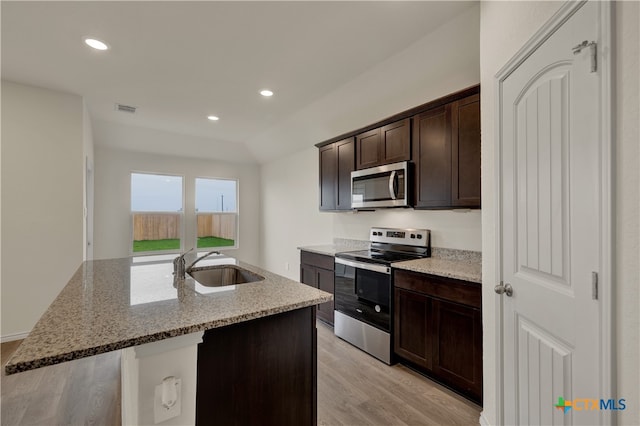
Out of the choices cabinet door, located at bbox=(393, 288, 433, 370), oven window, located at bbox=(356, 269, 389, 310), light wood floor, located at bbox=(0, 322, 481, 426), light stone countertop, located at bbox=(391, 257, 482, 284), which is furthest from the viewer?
oven window, located at bbox=(356, 269, 389, 310)

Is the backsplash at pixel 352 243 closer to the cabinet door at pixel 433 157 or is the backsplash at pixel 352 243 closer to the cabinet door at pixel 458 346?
the cabinet door at pixel 433 157

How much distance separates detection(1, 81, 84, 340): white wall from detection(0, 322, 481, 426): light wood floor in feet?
2.58

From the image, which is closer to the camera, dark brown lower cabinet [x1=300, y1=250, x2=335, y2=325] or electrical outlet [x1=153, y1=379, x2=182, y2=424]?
electrical outlet [x1=153, y1=379, x2=182, y2=424]

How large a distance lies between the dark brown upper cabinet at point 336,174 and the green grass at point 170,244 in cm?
308

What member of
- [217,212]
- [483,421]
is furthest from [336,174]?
[217,212]

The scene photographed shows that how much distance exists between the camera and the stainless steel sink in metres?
2.17

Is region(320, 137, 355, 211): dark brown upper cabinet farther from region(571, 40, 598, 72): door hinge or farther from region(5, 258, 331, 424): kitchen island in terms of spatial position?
region(571, 40, 598, 72): door hinge

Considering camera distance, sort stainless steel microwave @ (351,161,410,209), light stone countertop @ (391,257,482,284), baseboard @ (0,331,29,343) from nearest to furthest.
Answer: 1. light stone countertop @ (391,257,482,284)
2. stainless steel microwave @ (351,161,410,209)
3. baseboard @ (0,331,29,343)

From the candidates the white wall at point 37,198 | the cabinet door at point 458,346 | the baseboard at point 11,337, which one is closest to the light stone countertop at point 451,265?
the cabinet door at point 458,346

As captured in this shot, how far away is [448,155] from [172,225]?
5.13 meters

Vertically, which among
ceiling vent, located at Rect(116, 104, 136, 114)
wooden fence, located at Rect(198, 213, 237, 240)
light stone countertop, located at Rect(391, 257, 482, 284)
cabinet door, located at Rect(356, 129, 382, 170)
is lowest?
light stone countertop, located at Rect(391, 257, 482, 284)

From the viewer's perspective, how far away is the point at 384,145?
306 centimetres

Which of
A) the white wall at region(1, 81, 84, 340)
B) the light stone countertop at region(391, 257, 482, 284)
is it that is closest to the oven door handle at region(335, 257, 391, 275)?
the light stone countertop at region(391, 257, 482, 284)

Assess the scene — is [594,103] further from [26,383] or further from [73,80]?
[73,80]
